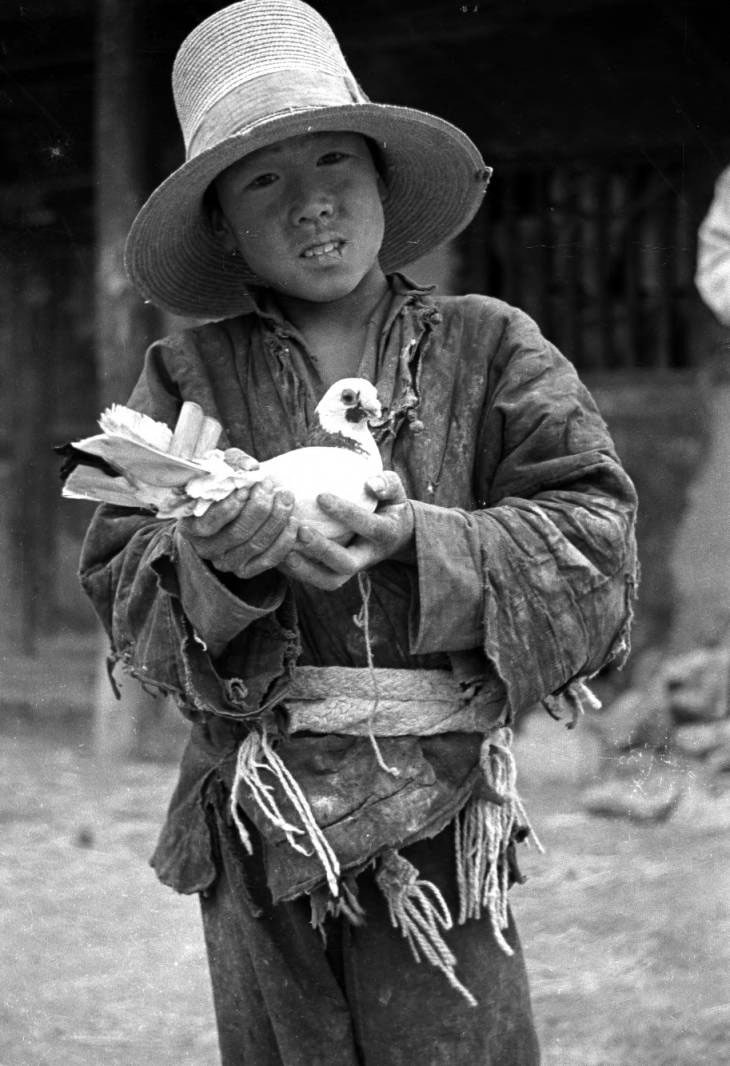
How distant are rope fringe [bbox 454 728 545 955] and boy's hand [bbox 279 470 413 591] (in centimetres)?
37

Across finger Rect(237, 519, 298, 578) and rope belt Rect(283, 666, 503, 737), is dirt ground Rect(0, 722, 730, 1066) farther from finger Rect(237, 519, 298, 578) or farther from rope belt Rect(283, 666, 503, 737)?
finger Rect(237, 519, 298, 578)

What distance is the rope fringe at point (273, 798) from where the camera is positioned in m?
1.88

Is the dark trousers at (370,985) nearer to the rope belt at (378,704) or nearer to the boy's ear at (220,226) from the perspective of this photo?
the rope belt at (378,704)

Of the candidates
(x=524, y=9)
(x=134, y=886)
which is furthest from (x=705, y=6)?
(x=134, y=886)

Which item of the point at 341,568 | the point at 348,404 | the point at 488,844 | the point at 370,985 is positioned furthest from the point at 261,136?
the point at 370,985

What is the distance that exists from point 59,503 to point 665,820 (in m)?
3.69

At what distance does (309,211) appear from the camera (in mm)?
1898

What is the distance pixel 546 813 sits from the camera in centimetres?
529

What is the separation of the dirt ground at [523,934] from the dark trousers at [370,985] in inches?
52.4

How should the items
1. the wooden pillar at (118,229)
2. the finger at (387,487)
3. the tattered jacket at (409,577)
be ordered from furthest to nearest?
the wooden pillar at (118,229), the tattered jacket at (409,577), the finger at (387,487)

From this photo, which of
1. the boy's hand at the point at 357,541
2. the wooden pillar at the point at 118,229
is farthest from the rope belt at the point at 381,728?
the wooden pillar at the point at 118,229

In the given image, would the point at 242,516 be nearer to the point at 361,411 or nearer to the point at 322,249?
the point at 361,411

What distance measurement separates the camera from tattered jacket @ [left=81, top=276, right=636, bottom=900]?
183 cm

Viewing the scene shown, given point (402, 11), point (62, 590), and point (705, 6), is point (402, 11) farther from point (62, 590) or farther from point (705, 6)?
point (62, 590)
